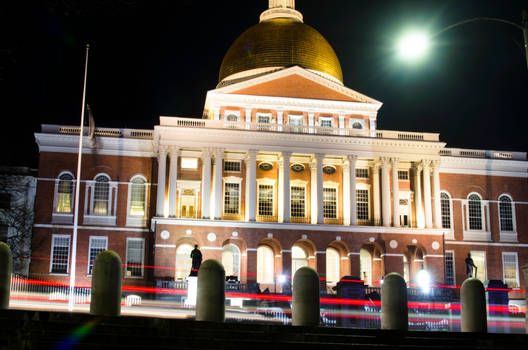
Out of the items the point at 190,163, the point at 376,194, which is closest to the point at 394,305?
the point at 376,194

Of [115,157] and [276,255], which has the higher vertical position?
[115,157]

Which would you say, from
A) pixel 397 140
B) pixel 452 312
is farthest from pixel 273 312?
pixel 397 140

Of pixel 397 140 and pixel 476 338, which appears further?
pixel 397 140

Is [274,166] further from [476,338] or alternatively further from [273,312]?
[476,338]

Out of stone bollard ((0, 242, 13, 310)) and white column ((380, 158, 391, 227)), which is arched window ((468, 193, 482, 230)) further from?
stone bollard ((0, 242, 13, 310))

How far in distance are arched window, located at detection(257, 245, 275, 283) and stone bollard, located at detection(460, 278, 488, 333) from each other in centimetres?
3381

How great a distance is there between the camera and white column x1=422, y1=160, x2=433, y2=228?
49.6 m

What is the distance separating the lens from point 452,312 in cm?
3203

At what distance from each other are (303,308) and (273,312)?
13303mm

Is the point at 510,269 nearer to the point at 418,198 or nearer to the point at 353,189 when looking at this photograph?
the point at 418,198

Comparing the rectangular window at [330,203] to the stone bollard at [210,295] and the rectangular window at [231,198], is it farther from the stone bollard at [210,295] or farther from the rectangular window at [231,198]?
the stone bollard at [210,295]

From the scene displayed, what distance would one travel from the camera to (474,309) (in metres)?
17.0

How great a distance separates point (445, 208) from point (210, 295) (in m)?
42.5

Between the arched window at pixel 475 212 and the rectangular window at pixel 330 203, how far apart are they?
12036 millimetres
